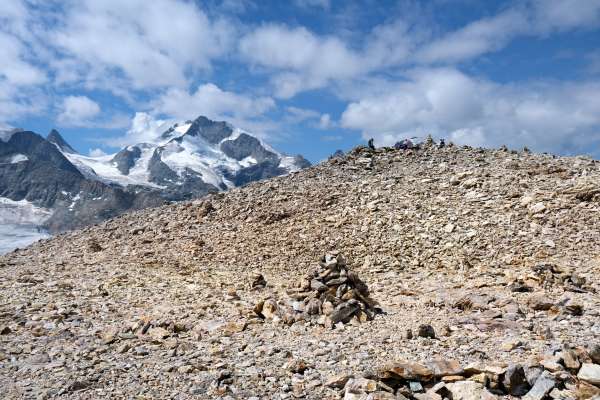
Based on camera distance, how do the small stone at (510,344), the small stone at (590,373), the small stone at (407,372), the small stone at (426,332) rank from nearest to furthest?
the small stone at (590,373) → the small stone at (407,372) → the small stone at (510,344) → the small stone at (426,332)

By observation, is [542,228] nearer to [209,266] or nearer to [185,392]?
[209,266]

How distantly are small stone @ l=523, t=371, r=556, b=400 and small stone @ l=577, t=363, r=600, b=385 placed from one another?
0.52 m

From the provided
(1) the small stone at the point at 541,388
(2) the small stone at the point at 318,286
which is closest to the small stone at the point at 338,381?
(1) the small stone at the point at 541,388

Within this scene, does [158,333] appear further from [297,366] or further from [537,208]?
[537,208]

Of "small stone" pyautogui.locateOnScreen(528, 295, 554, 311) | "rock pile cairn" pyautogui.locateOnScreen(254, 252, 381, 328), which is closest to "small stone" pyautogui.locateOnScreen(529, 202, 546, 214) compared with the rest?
"small stone" pyautogui.locateOnScreen(528, 295, 554, 311)

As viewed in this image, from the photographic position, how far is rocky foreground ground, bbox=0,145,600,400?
8.49 meters

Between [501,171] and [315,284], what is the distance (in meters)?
13.9

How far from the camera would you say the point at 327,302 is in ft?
41.1

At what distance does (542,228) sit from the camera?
684 inches

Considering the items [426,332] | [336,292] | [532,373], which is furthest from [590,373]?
[336,292]

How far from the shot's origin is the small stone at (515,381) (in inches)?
299

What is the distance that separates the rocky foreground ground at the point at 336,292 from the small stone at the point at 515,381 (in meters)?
0.02

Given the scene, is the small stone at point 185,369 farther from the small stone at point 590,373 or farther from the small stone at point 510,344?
the small stone at point 590,373

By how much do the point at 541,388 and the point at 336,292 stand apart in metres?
6.45
